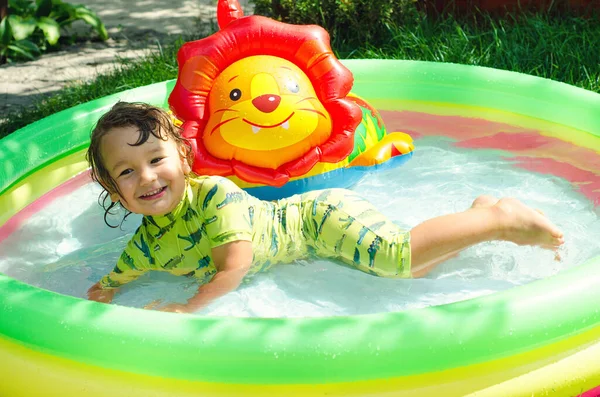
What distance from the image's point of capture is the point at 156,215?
2.63 m

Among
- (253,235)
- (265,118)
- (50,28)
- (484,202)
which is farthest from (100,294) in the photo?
(50,28)

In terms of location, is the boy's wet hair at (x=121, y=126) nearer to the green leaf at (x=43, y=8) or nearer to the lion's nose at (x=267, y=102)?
the lion's nose at (x=267, y=102)

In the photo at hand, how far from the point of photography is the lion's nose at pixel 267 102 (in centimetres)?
303

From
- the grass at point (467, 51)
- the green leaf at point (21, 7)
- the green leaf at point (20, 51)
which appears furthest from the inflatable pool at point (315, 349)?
the green leaf at point (21, 7)

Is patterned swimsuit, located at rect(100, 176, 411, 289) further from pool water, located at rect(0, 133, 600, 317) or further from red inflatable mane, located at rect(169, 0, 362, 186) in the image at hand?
red inflatable mane, located at rect(169, 0, 362, 186)

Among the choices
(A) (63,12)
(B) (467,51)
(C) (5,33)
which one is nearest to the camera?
(B) (467,51)

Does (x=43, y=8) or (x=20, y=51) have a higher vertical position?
(x=43, y=8)

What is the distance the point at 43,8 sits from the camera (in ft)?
20.5

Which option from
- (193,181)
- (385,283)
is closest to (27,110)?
(193,181)

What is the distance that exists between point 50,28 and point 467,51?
3.14 meters

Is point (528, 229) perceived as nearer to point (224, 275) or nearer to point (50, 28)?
point (224, 275)

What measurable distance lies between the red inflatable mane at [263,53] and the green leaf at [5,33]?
3.14m

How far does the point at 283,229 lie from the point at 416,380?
911 millimetres

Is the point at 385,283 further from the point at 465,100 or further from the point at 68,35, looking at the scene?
the point at 68,35
